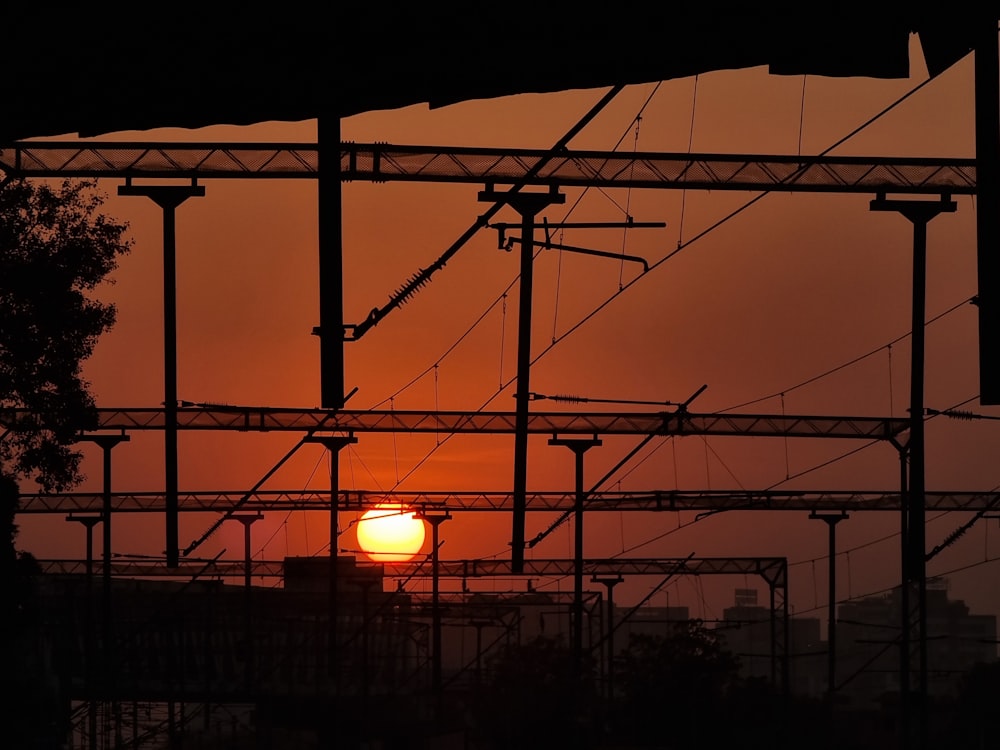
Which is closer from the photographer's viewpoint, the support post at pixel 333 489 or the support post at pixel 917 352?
the support post at pixel 917 352

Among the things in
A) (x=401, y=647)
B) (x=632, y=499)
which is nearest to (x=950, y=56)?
(x=632, y=499)

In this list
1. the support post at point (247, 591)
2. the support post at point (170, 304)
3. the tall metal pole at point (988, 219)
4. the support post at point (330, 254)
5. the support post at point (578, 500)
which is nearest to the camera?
the tall metal pole at point (988, 219)

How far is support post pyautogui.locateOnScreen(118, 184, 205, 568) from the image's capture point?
74.5ft

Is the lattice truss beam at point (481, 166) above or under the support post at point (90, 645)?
above

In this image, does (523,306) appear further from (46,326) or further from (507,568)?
(507,568)

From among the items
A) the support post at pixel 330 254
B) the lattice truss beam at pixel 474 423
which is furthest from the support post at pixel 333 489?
the support post at pixel 330 254

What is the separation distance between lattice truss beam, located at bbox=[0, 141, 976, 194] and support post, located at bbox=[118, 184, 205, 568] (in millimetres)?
225

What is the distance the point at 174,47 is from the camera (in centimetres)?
849

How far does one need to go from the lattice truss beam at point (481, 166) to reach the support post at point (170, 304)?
225 mm

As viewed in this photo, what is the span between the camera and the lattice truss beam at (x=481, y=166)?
22969 millimetres

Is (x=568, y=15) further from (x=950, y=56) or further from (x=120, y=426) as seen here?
(x=120, y=426)

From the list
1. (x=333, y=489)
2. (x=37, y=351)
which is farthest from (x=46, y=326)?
(x=333, y=489)

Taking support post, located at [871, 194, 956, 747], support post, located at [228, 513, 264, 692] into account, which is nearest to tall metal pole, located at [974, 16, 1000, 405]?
support post, located at [871, 194, 956, 747]

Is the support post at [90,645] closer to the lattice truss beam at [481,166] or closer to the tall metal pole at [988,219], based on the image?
the lattice truss beam at [481,166]
